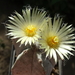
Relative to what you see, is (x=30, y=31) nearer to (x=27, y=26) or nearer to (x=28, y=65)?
(x=27, y=26)

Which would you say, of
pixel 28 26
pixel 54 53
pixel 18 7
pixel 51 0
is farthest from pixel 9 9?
pixel 54 53

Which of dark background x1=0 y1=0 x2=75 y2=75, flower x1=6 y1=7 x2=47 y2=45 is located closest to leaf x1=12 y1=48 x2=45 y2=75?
flower x1=6 y1=7 x2=47 y2=45

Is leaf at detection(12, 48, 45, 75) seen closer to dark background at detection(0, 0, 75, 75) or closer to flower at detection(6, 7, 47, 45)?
flower at detection(6, 7, 47, 45)

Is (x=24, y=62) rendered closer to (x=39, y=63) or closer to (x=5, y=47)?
(x=39, y=63)

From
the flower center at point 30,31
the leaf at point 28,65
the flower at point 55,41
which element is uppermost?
the flower center at point 30,31

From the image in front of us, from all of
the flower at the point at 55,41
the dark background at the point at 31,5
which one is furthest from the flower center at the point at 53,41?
the dark background at the point at 31,5

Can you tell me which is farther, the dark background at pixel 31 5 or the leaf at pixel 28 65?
the dark background at pixel 31 5

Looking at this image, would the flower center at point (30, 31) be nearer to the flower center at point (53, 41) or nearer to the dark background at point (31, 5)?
the flower center at point (53, 41)
